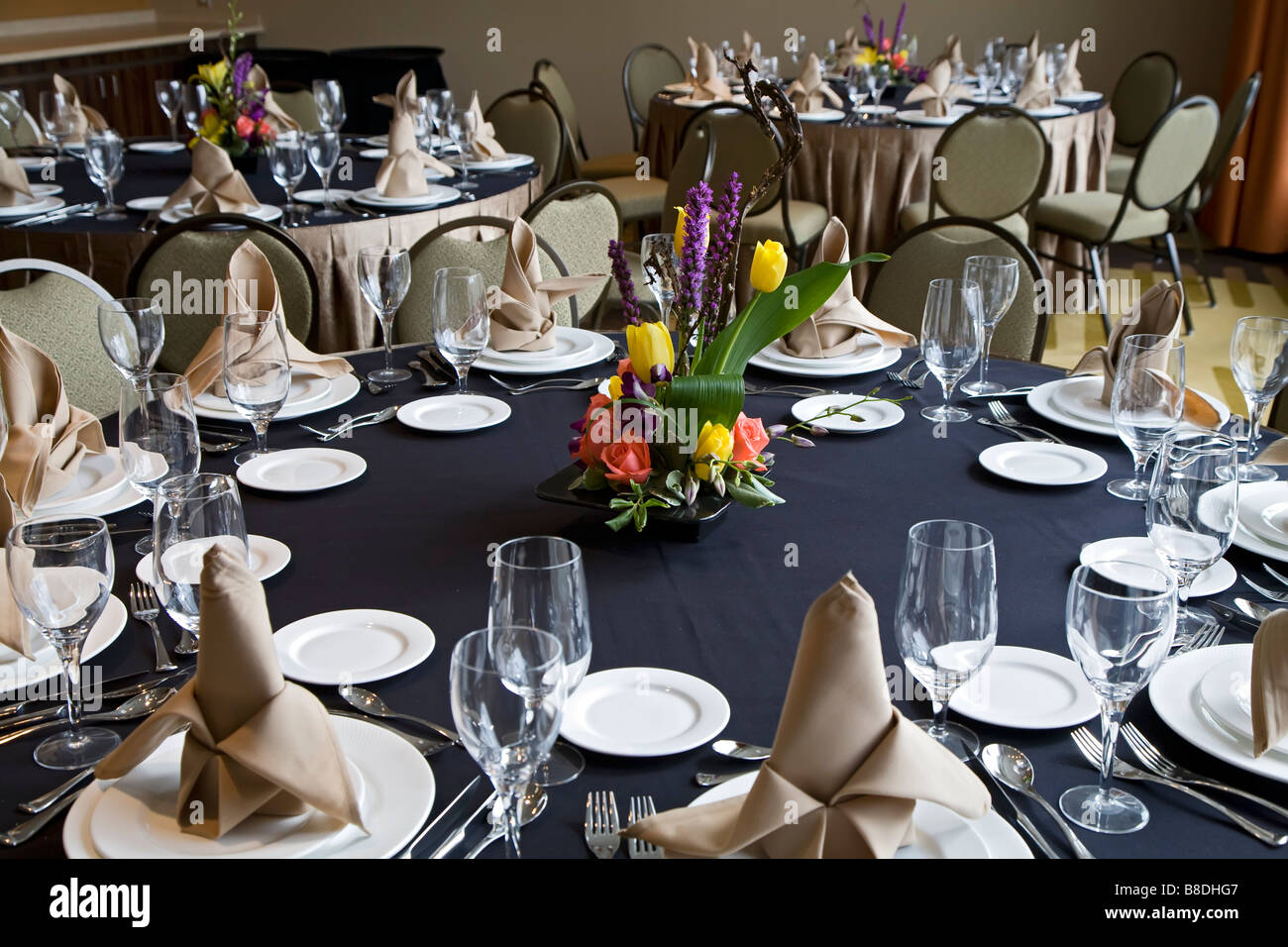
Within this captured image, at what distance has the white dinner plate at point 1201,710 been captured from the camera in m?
1.04

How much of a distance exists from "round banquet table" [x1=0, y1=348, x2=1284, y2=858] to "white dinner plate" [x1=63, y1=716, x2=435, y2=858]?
0.11ft

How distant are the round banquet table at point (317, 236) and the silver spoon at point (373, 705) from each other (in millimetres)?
1889

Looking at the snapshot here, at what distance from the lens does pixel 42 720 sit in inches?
44.2

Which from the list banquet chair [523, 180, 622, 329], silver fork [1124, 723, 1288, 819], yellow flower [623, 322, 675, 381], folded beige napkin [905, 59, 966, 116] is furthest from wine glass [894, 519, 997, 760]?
folded beige napkin [905, 59, 966, 116]

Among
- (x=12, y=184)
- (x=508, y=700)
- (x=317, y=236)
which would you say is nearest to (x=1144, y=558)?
(x=508, y=700)

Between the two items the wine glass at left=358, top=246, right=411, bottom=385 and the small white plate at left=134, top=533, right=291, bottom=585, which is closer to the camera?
the small white plate at left=134, top=533, right=291, bottom=585

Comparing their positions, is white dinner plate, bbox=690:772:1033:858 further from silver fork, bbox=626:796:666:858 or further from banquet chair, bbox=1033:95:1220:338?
banquet chair, bbox=1033:95:1220:338

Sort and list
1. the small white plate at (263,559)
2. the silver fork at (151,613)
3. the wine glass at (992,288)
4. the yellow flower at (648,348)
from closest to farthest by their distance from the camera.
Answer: the silver fork at (151,613), the small white plate at (263,559), the yellow flower at (648,348), the wine glass at (992,288)

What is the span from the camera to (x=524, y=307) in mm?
2141

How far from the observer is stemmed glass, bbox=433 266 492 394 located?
180 centimetres

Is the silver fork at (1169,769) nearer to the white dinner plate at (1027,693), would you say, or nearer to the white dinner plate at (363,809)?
the white dinner plate at (1027,693)

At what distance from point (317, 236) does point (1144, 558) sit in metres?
2.38

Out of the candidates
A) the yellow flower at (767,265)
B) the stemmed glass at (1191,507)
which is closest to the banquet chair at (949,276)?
the yellow flower at (767,265)
